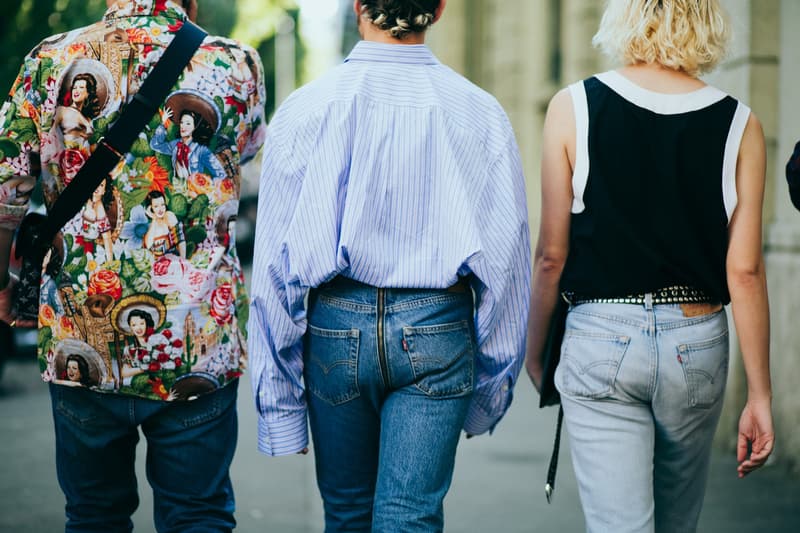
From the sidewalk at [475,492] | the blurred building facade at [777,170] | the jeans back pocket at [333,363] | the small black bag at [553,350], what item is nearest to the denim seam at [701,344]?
the small black bag at [553,350]

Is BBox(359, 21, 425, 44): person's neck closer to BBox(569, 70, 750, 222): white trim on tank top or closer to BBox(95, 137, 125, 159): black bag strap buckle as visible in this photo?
BBox(569, 70, 750, 222): white trim on tank top

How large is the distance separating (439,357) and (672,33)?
1018 mm

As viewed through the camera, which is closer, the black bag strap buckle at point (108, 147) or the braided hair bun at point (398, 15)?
the braided hair bun at point (398, 15)

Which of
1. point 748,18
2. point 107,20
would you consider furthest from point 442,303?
point 748,18

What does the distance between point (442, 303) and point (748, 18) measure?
13.7 ft

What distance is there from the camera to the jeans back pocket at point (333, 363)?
269 centimetres

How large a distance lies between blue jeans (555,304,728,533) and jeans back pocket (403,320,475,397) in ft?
0.92

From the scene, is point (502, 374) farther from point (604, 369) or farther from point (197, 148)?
point (197, 148)

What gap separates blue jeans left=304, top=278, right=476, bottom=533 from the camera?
267 centimetres

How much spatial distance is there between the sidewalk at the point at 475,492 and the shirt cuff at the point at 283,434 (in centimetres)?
205

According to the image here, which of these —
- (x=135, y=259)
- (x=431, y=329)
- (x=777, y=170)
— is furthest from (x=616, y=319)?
(x=777, y=170)

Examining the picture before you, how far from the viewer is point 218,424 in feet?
10.2

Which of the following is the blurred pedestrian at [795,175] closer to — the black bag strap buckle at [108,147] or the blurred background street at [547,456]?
the blurred background street at [547,456]

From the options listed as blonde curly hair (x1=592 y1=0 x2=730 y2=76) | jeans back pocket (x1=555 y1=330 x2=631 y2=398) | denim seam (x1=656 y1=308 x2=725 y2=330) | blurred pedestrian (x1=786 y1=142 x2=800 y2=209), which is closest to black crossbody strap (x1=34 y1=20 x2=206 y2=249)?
blonde curly hair (x1=592 y1=0 x2=730 y2=76)
